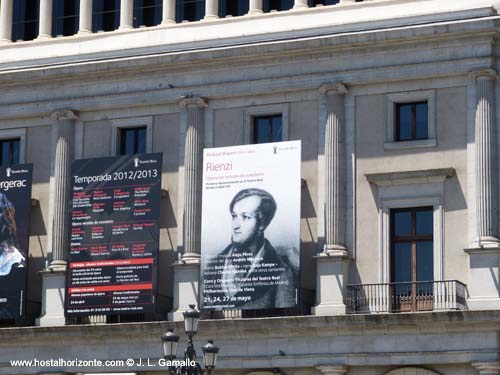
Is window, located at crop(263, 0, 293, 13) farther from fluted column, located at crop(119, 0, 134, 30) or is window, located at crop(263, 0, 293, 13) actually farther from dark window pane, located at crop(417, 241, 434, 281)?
dark window pane, located at crop(417, 241, 434, 281)

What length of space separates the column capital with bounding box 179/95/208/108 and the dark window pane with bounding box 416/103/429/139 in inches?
250

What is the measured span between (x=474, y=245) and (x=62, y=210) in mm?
12780

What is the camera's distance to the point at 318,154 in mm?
47250

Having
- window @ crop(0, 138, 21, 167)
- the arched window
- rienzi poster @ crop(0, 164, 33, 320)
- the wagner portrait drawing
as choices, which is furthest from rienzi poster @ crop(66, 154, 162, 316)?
the arched window

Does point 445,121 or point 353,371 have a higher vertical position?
point 445,121

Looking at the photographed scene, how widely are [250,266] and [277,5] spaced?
8.08 meters

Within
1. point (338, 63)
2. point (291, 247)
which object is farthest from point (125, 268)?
point (338, 63)

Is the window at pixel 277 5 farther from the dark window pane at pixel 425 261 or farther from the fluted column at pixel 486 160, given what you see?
the dark window pane at pixel 425 261

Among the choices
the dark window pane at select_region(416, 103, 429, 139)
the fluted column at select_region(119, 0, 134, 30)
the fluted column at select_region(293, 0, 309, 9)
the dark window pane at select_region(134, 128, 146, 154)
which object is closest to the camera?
the dark window pane at select_region(416, 103, 429, 139)

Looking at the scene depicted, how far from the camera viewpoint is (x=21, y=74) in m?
51.0

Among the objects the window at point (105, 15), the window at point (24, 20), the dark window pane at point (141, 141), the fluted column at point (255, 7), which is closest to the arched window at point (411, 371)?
the dark window pane at point (141, 141)

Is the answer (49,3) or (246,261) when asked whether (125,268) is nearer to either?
(246,261)

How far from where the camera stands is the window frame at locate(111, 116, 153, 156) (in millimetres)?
49688

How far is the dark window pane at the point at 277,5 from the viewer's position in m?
49.4
